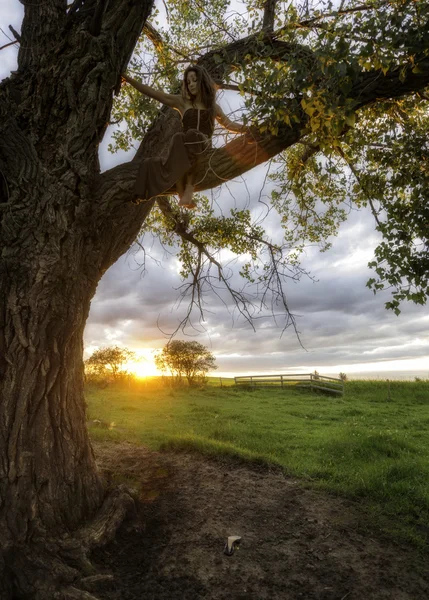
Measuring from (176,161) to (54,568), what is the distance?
14.5 feet

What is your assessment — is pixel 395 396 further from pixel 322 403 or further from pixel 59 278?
pixel 59 278

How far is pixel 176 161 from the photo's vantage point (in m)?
4.39

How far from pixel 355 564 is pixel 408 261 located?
4318 millimetres

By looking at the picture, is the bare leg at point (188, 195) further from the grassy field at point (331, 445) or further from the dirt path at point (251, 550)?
the grassy field at point (331, 445)

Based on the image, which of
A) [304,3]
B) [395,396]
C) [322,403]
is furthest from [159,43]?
[395,396]

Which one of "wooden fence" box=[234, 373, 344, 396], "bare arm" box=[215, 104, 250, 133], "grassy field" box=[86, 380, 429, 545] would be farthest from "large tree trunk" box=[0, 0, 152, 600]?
"wooden fence" box=[234, 373, 344, 396]

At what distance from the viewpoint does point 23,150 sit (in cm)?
484

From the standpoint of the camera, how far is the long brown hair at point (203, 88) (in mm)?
4488

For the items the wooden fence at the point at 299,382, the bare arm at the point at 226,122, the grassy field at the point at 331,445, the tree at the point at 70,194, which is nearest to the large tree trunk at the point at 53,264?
the tree at the point at 70,194

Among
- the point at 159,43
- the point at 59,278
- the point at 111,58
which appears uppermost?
the point at 159,43

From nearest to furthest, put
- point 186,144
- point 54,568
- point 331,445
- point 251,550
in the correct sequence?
point 54,568
point 186,144
point 251,550
point 331,445

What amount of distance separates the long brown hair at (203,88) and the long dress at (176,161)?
0.33 ft

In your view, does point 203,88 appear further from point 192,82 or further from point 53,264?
point 53,264

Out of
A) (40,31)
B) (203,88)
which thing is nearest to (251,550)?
(203,88)
